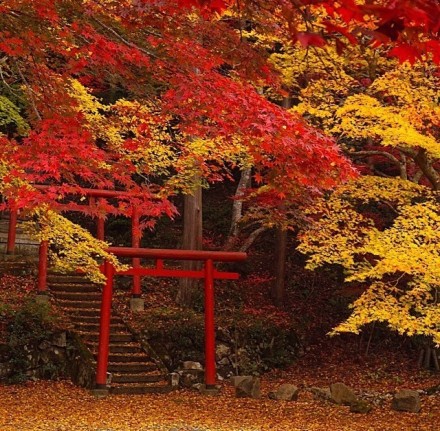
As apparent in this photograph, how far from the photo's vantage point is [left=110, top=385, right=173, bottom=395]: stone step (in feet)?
33.5

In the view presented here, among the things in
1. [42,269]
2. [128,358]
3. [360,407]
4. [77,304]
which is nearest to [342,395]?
[360,407]

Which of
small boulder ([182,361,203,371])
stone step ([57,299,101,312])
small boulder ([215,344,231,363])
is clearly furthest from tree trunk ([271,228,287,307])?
stone step ([57,299,101,312])

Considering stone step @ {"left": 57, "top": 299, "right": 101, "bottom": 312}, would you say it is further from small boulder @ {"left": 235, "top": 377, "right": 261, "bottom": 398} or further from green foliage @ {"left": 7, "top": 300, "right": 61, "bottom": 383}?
small boulder @ {"left": 235, "top": 377, "right": 261, "bottom": 398}

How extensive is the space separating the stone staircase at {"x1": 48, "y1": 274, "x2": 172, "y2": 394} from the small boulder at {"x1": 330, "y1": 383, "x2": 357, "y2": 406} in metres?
2.49

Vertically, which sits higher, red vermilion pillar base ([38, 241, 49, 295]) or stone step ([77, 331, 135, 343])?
red vermilion pillar base ([38, 241, 49, 295])

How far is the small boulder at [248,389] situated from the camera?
10.5m

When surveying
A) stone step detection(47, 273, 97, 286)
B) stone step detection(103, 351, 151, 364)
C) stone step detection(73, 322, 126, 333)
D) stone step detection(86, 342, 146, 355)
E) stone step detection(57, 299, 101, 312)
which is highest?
stone step detection(47, 273, 97, 286)

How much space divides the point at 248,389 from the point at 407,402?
233cm

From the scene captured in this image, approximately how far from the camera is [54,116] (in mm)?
6172

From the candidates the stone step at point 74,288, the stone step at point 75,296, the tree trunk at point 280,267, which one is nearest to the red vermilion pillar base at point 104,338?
the stone step at point 75,296

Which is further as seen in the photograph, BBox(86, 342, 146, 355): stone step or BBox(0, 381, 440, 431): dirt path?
BBox(86, 342, 146, 355): stone step

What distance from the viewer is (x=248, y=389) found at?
34.4 ft

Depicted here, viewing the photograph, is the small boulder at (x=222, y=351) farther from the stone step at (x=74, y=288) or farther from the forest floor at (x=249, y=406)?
the stone step at (x=74, y=288)

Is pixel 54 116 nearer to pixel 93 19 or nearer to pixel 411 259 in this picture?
pixel 93 19
